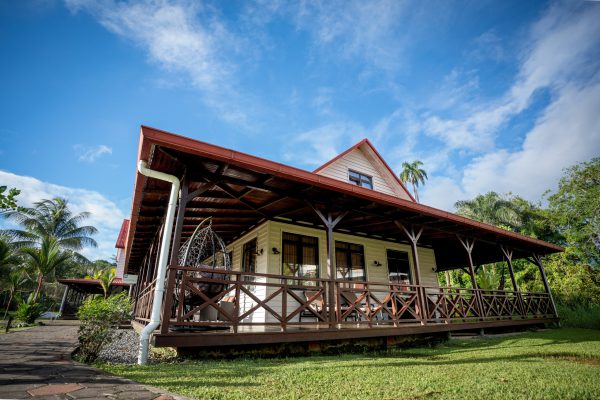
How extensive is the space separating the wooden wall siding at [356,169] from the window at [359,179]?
0.16 m

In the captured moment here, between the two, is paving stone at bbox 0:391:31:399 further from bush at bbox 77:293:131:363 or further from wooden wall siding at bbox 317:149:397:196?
wooden wall siding at bbox 317:149:397:196

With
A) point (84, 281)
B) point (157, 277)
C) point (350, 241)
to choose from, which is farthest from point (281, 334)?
point (84, 281)

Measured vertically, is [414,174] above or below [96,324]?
above

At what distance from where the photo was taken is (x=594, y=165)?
19.3m

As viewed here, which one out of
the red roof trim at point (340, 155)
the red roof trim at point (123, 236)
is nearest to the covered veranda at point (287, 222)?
the red roof trim at point (340, 155)

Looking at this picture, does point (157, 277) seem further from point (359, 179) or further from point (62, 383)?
point (359, 179)

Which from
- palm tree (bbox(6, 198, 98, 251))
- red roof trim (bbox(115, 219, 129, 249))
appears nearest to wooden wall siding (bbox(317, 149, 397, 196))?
red roof trim (bbox(115, 219, 129, 249))

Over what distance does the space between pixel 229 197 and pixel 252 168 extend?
2.10 m

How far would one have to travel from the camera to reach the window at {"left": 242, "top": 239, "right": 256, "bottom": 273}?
8.92 m

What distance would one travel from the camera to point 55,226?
2488cm

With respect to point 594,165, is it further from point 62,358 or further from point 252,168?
point 62,358

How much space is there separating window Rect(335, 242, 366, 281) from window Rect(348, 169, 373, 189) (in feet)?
10.6

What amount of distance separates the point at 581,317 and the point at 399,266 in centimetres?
769

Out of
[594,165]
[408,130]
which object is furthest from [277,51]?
[594,165]
